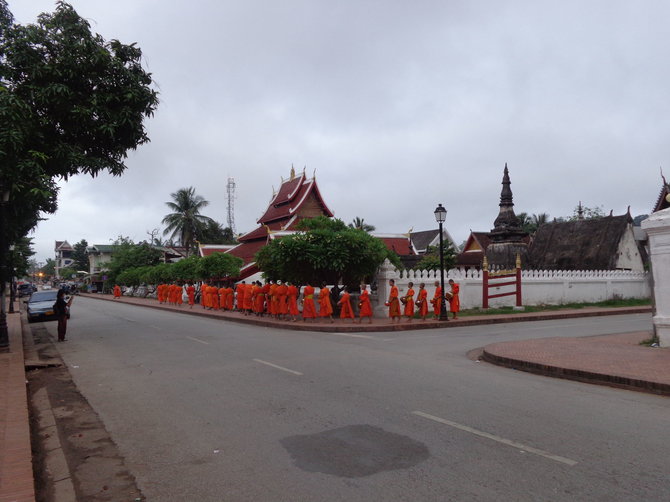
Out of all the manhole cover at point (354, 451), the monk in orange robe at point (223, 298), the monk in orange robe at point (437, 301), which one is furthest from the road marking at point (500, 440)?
the monk in orange robe at point (223, 298)

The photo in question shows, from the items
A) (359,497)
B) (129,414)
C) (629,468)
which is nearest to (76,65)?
(129,414)

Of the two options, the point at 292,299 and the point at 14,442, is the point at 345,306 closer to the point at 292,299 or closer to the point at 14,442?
the point at 292,299

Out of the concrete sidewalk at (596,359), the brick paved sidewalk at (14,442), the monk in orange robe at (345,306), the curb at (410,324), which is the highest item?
the monk in orange robe at (345,306)

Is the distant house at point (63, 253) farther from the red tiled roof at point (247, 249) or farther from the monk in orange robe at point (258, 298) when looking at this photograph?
the monk in orange robe at point (258, 298)

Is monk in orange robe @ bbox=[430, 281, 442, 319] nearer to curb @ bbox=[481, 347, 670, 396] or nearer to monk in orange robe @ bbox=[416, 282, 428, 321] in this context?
monk in orange robe @ bbox=[416, 282, 428, 321]

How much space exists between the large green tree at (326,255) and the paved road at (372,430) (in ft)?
25.0

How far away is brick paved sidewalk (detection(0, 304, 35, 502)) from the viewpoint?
3655mm

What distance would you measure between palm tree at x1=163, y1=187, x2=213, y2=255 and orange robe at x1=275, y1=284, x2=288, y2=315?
3822cm

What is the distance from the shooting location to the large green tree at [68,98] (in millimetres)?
12117

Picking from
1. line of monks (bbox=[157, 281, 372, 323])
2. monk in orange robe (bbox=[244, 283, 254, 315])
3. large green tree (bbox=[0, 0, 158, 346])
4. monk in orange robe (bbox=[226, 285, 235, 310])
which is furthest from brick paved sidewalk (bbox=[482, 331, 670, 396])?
monk in orange robe (bbox=[226, 285, 235, 310])

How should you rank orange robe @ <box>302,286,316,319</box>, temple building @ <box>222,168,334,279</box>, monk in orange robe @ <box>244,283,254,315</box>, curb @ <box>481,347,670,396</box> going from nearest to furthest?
curb @ <box>481,347,670,396</box>
orange robe @ <box>302,286,316,319</box>
monk in orange robe @ <box>244,283,254,315</box>
temple building @ <box>222,168,334,279</box>

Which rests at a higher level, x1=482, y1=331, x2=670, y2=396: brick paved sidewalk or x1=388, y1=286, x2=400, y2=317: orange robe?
x1=388, y1=286, x2=400, y2=317: orange robe

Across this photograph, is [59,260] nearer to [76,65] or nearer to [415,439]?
[76,65]

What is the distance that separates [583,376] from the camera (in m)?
7.86
